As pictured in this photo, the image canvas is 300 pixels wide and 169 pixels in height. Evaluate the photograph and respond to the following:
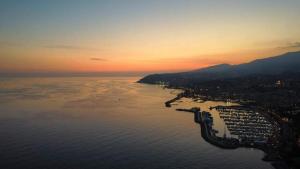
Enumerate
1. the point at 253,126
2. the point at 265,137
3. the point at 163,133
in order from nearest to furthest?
the point at 265,137
the point at 163,133
the point at 253,126

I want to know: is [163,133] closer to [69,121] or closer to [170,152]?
[170,152]

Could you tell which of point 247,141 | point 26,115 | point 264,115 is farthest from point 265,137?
point 26,115

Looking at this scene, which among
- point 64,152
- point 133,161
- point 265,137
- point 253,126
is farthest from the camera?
point 253,126

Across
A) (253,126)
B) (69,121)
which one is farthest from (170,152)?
(69,121)

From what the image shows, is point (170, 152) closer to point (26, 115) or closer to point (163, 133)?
point (163, 133)

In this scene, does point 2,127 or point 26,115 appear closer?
point 2,127

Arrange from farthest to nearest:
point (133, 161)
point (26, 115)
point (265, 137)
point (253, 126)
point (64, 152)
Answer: point (26, 115)
point (253, 126)
point (265, 137)
point (64, 152)
point (133, 161)

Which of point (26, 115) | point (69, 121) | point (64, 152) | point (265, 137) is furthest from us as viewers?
point (26, 115)

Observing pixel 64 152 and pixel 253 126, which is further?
pixel 253 126
